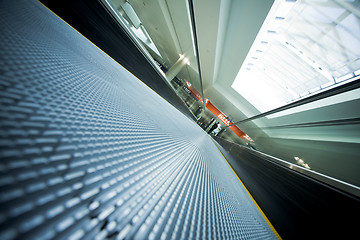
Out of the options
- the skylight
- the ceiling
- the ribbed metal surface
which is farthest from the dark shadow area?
the skylight

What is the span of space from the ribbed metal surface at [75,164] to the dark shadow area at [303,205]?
56cm

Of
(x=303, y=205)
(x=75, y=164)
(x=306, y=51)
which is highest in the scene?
(x=306, y=51)

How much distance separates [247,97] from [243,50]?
8.13ft

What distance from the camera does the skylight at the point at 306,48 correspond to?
279 cm

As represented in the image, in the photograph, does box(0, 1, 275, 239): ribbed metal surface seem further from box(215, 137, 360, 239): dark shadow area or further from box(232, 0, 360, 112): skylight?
box(232, 0, 360, 112): skylight

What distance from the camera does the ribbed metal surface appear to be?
0.17 meters

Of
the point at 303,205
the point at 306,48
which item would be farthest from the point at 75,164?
the point at 306,48

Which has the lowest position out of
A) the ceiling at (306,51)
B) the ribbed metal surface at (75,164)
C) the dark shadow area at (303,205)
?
the ribbed metal surface at (75,164)

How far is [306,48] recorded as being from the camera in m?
3.52

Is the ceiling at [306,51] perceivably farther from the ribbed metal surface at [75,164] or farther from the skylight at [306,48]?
the ribbed metal surface at [75,164]

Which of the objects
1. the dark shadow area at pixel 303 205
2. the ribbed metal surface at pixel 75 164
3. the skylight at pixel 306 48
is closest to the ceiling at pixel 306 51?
the skylight at pixel 306 48

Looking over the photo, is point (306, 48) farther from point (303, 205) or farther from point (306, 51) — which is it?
point (303, 205)

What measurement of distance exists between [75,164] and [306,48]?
5.56 metres

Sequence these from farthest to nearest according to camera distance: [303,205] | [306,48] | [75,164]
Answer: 1. [306,48]
2. [303,205]
3. [75,164]
